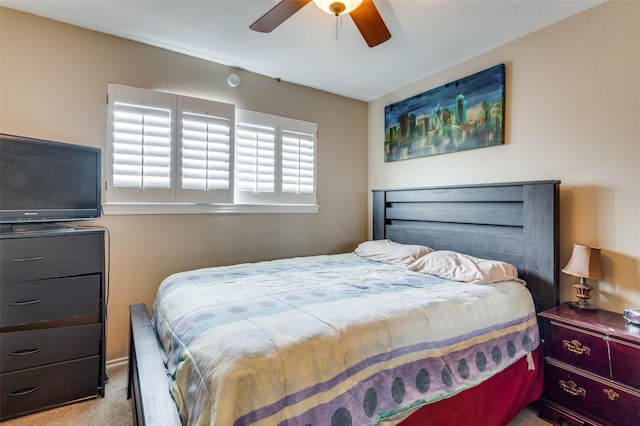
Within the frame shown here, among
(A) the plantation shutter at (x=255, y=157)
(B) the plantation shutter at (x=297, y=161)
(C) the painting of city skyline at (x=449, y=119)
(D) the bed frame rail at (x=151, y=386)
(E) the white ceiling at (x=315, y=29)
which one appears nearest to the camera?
(D) the bed frame rail at (x=151, y=386)

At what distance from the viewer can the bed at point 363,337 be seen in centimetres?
105

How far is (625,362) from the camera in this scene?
1588 mm

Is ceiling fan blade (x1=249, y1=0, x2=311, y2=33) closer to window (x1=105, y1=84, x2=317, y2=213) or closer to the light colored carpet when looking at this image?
window (x1=105, y1=84, x2=317, y2=213)

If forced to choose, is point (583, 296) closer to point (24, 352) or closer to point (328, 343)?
point (328, 343)

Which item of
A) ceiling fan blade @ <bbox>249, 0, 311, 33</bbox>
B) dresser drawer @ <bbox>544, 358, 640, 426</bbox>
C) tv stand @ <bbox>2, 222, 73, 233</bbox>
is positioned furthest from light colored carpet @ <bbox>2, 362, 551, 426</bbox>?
ceiling fan blade @ <bbox>249, 0, 311, 33</bbox>

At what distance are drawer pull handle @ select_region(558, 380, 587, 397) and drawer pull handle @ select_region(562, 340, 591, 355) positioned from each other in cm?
18

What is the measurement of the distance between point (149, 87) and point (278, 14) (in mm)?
1447

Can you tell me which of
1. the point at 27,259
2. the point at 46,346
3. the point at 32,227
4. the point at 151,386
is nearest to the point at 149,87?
the point at 32,227

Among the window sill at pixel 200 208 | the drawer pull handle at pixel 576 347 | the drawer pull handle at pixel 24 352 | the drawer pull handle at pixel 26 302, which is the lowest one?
the drawer pull handle at pixel 24 352

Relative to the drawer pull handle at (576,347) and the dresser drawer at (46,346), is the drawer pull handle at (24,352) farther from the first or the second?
the drawer pull handle at (576,347)

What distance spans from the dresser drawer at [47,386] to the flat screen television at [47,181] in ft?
3.00

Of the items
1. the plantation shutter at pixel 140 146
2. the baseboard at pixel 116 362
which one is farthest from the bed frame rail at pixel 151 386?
the plantation shutter at pixel 140 146

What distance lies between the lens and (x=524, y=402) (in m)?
1.83

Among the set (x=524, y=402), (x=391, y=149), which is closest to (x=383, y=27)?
(x=391, y=149)
